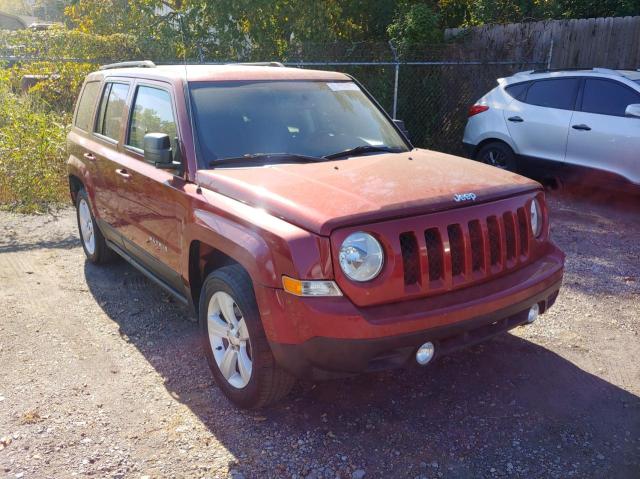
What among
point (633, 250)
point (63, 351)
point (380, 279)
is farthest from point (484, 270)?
point (633, 250)

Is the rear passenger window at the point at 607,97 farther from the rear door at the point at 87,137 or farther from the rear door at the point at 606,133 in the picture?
the rear door at the point at 87,137

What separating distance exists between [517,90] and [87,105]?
19.5 ft

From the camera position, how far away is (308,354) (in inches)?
117

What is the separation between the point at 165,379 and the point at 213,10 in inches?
382

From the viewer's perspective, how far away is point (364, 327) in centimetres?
290

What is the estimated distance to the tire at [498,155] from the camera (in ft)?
29.1

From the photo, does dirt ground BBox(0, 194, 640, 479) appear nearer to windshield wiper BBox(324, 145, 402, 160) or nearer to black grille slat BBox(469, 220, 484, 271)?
black grille slat BBox(469, 220, 484, 271)

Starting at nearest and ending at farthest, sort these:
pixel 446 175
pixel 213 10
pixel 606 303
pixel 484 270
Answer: pixel 484 270 < pixel 446 175 < pixel 606 303 < pixel 213 10

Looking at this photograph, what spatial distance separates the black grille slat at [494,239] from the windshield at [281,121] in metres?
1.22

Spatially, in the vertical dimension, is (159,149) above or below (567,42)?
below

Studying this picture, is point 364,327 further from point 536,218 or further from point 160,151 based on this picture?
point 160,151

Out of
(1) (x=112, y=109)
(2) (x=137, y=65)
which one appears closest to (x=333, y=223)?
(1) (x=112, y=109)

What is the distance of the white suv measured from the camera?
302 inches

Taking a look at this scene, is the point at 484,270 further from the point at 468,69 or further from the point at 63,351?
the point at 468,69
